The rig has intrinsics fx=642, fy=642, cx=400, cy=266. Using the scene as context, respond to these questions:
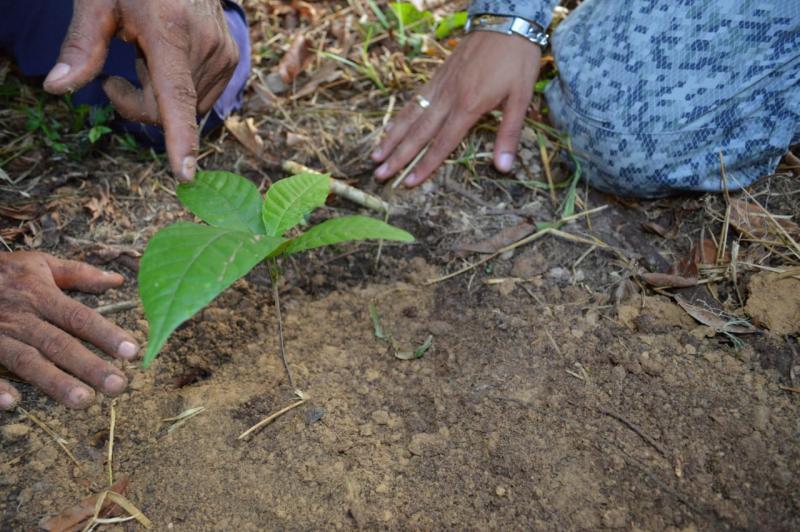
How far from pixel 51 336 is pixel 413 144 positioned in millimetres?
1080

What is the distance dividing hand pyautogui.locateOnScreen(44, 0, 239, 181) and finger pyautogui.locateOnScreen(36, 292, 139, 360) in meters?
0.42

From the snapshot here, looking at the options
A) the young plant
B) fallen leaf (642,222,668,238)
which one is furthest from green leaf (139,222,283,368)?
fallen leaf (642,222,668,238)

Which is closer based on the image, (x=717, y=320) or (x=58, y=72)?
(x=58, y=72)

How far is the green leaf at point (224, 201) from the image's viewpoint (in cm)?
122

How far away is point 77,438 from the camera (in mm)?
1316

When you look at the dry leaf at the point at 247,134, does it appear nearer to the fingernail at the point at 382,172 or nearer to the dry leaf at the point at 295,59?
the dry leaf at the point at 295,59

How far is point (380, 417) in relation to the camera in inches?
52.2

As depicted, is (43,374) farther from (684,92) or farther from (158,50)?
(684,92)

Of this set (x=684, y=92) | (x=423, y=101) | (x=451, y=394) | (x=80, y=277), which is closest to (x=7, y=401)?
(x=80, y=277)

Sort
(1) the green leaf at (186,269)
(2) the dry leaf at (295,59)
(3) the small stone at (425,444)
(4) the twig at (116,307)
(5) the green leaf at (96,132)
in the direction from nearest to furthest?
1. (1) the green leaf at (186,269)
2. (3) the small stone at (425,444)
3. (4) the twig at (116,307)
4. (5) the green leaf at (96,132)
5. (2) the dry leaf at (295,59)

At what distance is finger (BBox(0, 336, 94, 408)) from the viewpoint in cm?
136

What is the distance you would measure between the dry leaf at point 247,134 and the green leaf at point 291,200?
2.48 ft

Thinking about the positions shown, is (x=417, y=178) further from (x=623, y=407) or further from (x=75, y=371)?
(x=75, y=371)

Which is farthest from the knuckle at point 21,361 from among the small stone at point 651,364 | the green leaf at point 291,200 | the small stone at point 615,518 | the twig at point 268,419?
the small stone at point 651,364
